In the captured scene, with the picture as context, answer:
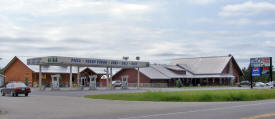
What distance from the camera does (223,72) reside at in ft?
280

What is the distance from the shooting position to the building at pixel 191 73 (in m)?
74.4

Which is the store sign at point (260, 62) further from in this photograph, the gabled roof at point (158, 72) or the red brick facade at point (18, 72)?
the red brick facade at point (18, 72)

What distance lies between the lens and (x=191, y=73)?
3423 inches

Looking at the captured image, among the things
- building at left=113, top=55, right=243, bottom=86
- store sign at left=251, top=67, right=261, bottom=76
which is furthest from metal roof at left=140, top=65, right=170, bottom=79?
store sign at left=251, top=67, right=261, bottom=76

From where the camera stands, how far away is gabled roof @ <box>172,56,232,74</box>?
279ft

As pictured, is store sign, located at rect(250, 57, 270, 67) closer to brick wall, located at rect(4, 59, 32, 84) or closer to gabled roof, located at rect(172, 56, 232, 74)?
gabled roof, located at rect(172, 56, 232, 74)

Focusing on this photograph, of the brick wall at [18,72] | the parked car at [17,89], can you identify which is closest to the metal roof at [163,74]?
the brick wall at [18,72]

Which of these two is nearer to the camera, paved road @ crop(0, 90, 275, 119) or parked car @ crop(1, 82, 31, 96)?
paved road @ crop(0, 90, 275, 119)

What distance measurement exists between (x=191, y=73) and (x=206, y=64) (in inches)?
198

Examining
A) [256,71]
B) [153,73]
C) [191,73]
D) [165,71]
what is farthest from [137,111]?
[191,73]

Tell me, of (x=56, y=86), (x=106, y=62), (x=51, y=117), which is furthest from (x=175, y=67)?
(x=51, y=117)

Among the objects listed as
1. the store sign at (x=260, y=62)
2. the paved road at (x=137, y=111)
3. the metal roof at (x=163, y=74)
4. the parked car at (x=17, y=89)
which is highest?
the store sign at (x=260, y=62)

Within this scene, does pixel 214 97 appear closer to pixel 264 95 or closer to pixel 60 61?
pixel 264 95

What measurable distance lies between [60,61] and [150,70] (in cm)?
3327
